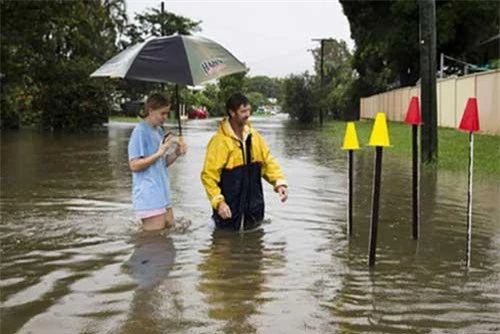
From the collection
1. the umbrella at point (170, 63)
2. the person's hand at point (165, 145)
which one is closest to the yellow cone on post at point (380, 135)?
the umbrella at point (170, 63)

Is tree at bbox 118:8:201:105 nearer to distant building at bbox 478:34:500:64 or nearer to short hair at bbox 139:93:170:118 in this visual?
distant building at bbox 478:34:500:64

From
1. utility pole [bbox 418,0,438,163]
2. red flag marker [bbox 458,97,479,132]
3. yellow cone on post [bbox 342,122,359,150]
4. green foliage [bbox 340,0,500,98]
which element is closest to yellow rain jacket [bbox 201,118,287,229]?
yellow cone on post [bbox 342,122,359,150]

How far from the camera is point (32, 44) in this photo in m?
28.8

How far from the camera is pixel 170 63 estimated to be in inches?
273

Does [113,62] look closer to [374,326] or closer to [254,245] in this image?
[254,245]

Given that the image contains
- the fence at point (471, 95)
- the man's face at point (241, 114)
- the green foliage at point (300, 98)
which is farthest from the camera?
the green foliage at point (300, 98)

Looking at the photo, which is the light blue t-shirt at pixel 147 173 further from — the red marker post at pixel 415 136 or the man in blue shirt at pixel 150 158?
the red marker post at pixel 415 136

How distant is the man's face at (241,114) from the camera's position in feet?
22.3

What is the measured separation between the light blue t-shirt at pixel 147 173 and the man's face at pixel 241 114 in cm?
72

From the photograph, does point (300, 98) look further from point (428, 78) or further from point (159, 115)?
point (159, 115)

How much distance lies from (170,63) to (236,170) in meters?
1.20

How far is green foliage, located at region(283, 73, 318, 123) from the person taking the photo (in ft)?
192

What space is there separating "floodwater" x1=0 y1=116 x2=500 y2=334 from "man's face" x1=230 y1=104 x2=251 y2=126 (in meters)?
1.13

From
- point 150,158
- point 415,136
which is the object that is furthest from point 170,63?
point 415,136
